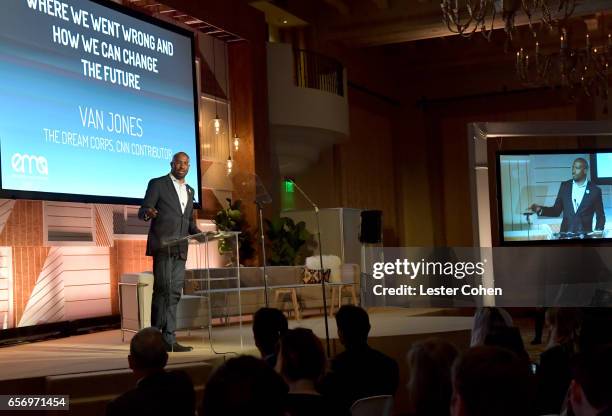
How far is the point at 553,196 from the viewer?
716 cm

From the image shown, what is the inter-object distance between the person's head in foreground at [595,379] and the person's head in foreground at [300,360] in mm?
835

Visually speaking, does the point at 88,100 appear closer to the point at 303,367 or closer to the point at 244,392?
the point at 303,367

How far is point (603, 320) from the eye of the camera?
10.8 feet

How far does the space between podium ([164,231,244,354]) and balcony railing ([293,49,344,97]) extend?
367 cm

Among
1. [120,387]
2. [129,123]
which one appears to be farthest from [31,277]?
[120,387]

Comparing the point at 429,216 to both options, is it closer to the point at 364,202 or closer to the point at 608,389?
the point at 364,202

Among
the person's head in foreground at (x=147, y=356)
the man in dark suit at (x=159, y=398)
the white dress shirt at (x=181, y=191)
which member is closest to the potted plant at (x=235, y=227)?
the white dress shirt at (x=181, y=191)

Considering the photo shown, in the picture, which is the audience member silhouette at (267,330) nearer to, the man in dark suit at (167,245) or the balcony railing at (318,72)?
the man in dark suit at (167,245)

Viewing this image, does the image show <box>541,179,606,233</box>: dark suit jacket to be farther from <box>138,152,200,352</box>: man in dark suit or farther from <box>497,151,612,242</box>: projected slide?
<box>138,152,200,352</box>: man in dark suit

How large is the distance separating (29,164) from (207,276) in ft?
6.43

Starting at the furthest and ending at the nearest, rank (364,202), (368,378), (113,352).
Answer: (364,202)
(113,352)
(368,378)

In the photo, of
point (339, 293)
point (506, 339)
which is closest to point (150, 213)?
point (506, 339)

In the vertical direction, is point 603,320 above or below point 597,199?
below

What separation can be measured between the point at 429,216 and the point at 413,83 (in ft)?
9.40
